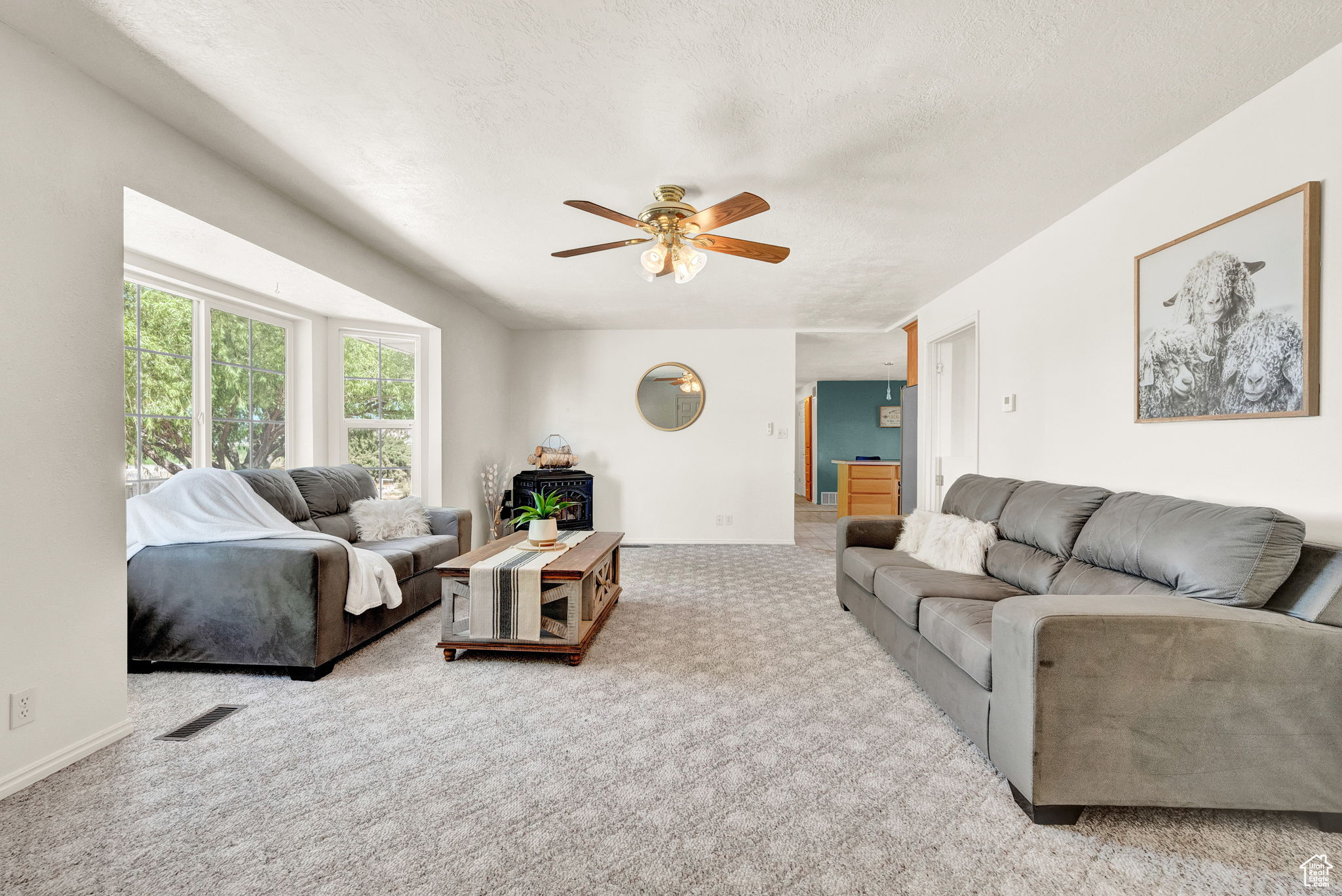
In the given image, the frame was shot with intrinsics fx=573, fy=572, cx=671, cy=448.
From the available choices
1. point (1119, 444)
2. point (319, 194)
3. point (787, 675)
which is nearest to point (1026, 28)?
point (1119, 444)

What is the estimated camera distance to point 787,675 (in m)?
2.62

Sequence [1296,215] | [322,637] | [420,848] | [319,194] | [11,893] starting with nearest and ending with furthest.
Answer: [11,893]
[420,848]
[1296,215]
[322,637]
[319,194]

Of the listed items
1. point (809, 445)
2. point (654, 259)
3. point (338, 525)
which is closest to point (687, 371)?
point (654, 259)

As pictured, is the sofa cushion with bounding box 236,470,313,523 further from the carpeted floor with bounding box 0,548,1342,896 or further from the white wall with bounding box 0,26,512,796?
the white wall with bounding box 0,26,512,796

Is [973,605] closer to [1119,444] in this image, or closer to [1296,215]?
[1119,444]

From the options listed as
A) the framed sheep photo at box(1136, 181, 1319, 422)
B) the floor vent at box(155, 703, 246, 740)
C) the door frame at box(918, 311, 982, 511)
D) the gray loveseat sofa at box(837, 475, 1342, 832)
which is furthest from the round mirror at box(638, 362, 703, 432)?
the gray loveseat sofa at box(837, 475, 1342, 832)

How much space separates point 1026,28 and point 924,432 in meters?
3.59

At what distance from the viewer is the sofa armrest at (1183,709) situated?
5.00ft

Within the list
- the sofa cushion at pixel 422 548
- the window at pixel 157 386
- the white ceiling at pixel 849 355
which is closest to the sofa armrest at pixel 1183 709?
the sofa cushion at pixel 422 548

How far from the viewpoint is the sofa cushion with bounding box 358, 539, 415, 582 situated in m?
3.17

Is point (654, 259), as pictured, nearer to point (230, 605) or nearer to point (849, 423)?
point (230, 605)

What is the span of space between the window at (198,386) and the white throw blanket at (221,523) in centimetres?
47

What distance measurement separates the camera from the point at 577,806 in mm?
1660

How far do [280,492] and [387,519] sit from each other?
2.15ft
